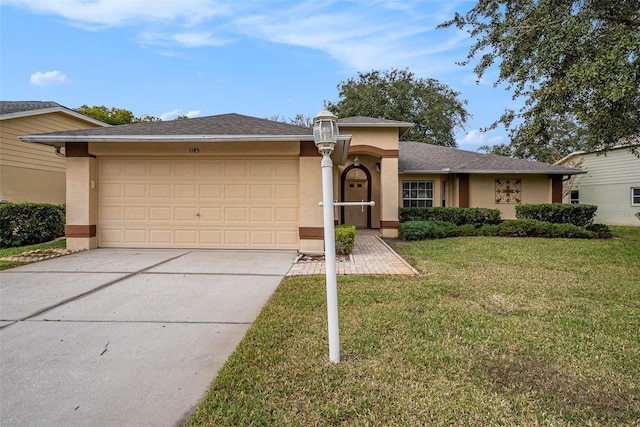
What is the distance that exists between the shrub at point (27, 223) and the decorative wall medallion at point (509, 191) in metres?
17.5

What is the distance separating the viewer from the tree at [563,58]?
6.00 m

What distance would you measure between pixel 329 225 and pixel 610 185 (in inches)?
901

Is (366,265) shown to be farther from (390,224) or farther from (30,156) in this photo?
(30,156)

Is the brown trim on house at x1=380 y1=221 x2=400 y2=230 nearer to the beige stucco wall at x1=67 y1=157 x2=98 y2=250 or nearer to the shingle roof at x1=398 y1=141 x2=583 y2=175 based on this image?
the shingle roof at x1=398 y1=141 x2=583 y2=175

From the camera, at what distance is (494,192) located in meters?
16.1

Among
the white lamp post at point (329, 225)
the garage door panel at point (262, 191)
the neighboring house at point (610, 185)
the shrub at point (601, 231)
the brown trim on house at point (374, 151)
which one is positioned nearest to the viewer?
the white lamp post at point (329, 225)

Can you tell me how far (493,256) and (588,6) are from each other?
5.78 meters

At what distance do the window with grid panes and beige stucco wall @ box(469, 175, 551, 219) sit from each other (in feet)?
6.13

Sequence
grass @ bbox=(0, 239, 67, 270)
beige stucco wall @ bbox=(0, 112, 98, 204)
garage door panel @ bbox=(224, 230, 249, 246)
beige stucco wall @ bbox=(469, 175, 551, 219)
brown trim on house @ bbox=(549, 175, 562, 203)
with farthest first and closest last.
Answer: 1. beige stucco wall @ bbox=(469, 175, 551, 219)
2. brown trim on house @ bbox=(549, 175, 562, 203)
3. beige stucco wall @ bbox=(0, 112, 98, 204)
4. garage door panel @ bbox=(224, 230, 249, 246)
5. grass @ bbox=(0, 239, 67, 270)

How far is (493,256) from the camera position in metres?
8.72

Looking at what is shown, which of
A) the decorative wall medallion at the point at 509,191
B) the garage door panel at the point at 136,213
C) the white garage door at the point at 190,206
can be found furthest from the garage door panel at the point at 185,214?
the decorative wall medallion at the point at 509,191

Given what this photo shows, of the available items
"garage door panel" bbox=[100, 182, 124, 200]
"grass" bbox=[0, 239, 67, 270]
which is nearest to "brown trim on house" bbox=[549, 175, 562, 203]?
"garage door panel" bbox=[100, 182, 124, 200]

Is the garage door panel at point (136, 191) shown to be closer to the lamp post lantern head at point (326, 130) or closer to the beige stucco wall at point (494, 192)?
the lamp post lantern head at point (326, 130)

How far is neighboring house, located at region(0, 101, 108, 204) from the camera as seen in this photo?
1220 centimetres
